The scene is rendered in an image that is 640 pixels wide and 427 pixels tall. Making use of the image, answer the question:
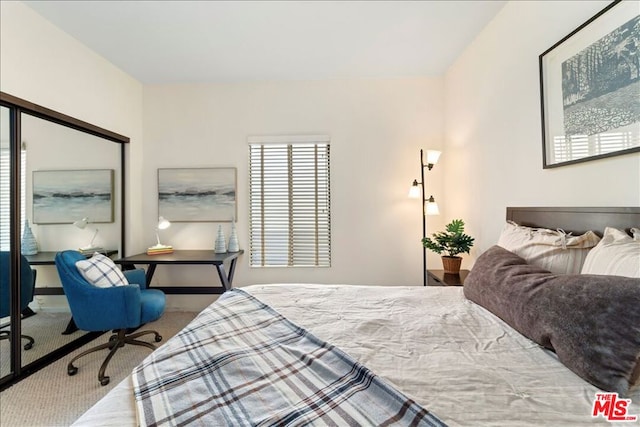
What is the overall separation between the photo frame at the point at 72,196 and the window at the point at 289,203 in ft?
4.85

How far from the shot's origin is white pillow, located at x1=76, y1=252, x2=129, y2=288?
2047mm

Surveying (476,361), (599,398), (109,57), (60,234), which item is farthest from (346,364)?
(109,57)

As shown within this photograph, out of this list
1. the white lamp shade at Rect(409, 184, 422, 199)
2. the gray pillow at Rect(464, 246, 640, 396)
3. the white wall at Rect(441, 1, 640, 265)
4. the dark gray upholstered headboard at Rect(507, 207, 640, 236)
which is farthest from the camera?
the white lamp shade at Rect(409, 184, 422, 199)

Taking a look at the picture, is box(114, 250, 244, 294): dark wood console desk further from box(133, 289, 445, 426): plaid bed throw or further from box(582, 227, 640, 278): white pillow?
box(582, 227, 640, 278): white pillow

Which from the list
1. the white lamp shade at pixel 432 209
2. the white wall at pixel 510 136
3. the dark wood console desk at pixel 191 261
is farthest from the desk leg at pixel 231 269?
the white wall at pixel 510 136

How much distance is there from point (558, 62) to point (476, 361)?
173cm

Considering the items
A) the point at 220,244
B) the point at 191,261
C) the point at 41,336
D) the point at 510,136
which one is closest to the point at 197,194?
the point at 220,244

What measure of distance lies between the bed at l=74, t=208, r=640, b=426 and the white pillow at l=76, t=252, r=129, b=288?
1241 mm

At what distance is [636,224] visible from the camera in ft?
3.65

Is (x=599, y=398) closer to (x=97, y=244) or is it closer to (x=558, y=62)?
(x=558, y=62)

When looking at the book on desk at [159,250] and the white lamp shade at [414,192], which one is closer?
the white lamp shade at [414,192]

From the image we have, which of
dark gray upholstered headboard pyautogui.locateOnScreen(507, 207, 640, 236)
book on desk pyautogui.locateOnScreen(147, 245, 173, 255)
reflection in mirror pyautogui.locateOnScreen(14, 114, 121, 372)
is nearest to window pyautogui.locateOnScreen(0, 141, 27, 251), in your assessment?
reflection in mirror pyautogui.locateOnScreen(14, 114, 121, 372)

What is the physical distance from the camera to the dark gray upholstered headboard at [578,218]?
1153mm

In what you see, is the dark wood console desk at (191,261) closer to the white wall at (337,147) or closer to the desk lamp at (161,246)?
the desk lamp at (161,246)
